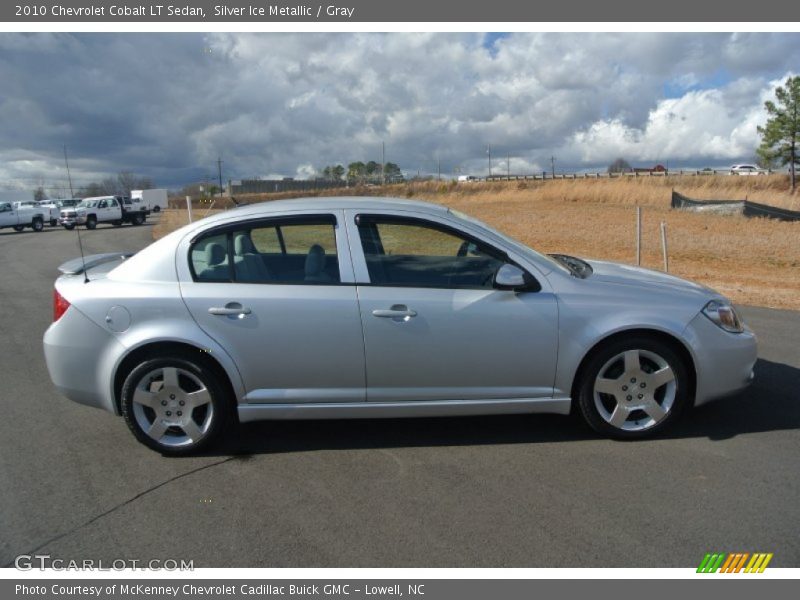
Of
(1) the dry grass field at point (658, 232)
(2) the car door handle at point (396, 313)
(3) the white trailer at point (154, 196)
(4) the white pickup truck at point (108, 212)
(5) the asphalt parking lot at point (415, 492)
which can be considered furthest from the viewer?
(3) the white trailer at point (154, 196)

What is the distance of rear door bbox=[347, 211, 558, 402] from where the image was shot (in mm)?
4270

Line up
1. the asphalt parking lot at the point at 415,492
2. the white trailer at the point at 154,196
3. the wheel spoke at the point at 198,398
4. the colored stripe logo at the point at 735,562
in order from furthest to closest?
the white trailer at the point at 154,196 < the wheel spoke at the point at 198,398 < the asphalt parking lot at the point at 415,492 < the colored stripe logo at the point at 735,562

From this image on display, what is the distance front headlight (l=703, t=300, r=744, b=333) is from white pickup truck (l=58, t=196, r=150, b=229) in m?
37.2

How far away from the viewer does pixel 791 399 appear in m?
5.14

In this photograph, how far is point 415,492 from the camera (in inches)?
151

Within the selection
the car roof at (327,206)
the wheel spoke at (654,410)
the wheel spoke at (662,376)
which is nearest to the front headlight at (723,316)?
the wheel spoke at (662,376)

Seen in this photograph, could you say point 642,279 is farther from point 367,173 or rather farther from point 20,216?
point 367,173

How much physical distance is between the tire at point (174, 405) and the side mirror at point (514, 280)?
78.5 inches

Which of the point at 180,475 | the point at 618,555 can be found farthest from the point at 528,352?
the point at 180,475

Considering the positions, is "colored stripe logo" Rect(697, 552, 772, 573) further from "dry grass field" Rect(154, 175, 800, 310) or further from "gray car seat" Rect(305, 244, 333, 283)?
"dry grass field" Rect(154, 175, 800, 310)

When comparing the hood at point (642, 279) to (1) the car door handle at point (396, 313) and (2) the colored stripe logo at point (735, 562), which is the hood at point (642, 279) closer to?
(1) the car door handle at point (396, 313)

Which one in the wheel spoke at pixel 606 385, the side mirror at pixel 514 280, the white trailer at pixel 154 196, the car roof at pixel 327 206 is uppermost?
the white trailer at pixel 154 196

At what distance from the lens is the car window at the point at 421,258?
Answer: 441 centimetres

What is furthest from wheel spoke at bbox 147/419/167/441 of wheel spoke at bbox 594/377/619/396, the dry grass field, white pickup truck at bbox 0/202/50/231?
white pickup truck at bbox 0/202/50/231
